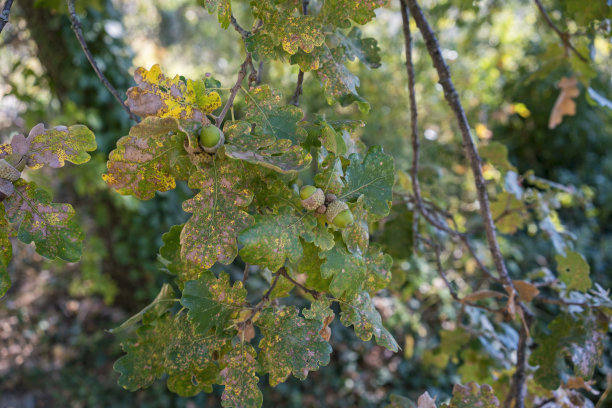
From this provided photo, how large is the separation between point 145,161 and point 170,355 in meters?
0.24

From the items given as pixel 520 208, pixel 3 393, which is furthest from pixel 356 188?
pixel 3 393

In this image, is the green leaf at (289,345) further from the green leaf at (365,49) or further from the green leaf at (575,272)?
the green leaf at (575,272)

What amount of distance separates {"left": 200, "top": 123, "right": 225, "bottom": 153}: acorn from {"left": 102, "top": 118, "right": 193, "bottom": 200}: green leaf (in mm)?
34

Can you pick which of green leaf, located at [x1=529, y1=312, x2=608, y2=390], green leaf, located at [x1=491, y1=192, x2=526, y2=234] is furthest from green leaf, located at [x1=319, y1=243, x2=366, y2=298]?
green leaf, located at [x1=491, y1=192, x2=526, y2=234]

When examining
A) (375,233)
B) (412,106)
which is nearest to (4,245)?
(412,106)

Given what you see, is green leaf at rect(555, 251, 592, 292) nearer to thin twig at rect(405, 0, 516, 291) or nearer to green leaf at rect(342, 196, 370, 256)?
thin twig at rect(405, 0, 516, 291)

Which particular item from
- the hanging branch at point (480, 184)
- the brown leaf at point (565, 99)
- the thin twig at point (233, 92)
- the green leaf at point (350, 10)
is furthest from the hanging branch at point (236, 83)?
the brown leaf at point (565, 99)

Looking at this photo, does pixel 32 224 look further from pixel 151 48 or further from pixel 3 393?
pixel 151 48

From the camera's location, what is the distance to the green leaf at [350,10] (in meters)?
0.58

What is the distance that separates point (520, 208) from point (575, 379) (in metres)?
0.42

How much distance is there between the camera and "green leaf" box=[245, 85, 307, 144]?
53 centimetres

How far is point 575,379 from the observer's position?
0.96m

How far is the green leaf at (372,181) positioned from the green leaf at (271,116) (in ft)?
0.26

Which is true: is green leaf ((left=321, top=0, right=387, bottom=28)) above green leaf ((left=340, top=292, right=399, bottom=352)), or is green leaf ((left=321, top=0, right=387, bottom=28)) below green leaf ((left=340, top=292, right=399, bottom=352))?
above
